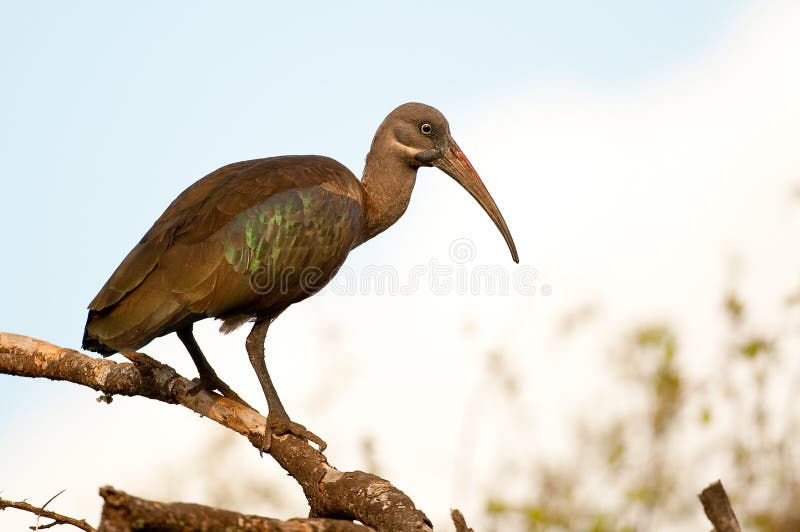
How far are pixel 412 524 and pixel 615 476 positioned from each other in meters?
5.24

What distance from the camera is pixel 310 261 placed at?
715 centimetres

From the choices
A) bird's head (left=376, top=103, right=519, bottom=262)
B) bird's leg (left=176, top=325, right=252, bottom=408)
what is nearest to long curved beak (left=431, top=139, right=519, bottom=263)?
bird's head (left=376, top=103, right=519, bottom=262)

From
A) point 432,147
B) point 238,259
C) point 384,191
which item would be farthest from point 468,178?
point 238,259

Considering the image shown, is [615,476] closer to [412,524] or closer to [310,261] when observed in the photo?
[310,261]

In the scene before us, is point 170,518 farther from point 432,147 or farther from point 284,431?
point 432,147

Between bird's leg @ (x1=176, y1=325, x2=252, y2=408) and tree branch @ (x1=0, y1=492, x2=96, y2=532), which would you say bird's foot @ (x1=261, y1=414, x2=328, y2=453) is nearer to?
bird's leg @ (x1=176, y1=325, x2=252, y2=408)

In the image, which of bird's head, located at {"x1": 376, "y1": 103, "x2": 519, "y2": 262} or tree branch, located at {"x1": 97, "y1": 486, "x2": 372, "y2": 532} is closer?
tree branch, located at {"x1": 97, "y1": 486, "x2": 372, "y2": 532}

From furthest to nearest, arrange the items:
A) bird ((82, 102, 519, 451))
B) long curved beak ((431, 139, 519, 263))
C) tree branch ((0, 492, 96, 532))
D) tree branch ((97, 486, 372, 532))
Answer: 1. long curved beak ((431, 139, 519, 263))
2. bird ((82, 102, 519, 451))
3. tree branch ((0, 492, 96, 532))
4. tree branch ((97, 486, 372, 532))

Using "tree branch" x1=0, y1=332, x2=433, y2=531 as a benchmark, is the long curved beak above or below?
above

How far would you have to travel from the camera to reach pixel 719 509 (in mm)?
4617

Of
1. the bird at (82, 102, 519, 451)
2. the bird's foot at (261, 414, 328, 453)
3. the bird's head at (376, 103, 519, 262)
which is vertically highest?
the bird's head at (376, 103, 519, 262)

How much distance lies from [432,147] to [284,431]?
121 inches

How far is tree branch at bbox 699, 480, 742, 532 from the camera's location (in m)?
4.60

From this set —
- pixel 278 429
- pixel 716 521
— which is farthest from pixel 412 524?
pixel 278 429
